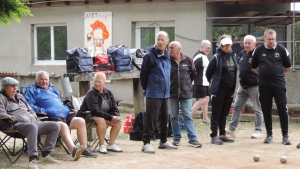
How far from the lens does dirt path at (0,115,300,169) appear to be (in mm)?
7867

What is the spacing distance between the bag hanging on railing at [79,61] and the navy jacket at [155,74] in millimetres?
1567

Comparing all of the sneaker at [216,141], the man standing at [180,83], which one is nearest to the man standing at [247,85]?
the sneaker at [216,141]

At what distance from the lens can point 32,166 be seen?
746 centimetres

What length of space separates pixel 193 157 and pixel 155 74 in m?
1.36

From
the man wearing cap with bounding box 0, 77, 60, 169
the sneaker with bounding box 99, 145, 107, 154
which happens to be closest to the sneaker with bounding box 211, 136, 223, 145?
the sneaker with bounding box 99, 145, 107, 154

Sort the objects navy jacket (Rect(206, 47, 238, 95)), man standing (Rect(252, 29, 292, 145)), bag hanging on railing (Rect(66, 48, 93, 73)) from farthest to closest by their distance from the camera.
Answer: bag hanging on railing (Rect(66, 48, 93, 73)) → navy jacket (Rect(206, 47, 238, 95)) → man standing (Rect(252, 29, 292, 145))

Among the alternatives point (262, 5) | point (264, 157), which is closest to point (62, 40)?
point (262, 5)

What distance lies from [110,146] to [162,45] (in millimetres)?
1748

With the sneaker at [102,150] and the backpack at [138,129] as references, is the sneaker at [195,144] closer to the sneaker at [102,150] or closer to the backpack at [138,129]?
the backpack at [138,129]

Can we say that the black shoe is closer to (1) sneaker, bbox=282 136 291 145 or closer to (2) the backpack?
(1) sneaker, bbox=282 136 291 145

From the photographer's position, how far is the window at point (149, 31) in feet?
50.7

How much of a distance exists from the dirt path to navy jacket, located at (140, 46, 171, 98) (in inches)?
36.9

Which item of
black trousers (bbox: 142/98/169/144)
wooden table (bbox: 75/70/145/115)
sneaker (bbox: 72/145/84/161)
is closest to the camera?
sneaker (bbox: 72/145/84/161)

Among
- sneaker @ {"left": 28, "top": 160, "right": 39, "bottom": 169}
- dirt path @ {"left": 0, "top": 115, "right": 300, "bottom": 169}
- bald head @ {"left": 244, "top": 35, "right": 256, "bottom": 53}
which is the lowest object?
dirt path @ {"left": 0, "top": 115, "right": 300, "bottom": 169}
